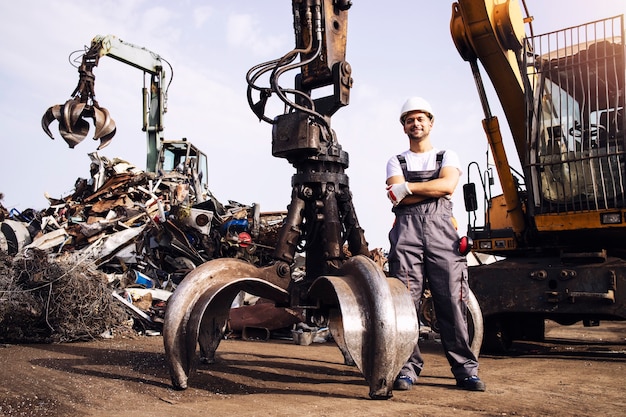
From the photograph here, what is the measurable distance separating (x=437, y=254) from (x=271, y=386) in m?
1.35

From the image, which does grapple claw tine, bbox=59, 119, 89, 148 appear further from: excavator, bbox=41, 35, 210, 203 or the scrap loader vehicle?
excavator, bbox=41, 35, 210, 203

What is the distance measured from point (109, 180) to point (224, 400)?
1031 centimetres

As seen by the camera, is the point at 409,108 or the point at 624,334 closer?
the point at 409,108

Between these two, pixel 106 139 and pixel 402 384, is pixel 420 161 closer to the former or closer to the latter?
pixel 402 384

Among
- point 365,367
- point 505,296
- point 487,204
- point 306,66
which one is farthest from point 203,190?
point 365,367

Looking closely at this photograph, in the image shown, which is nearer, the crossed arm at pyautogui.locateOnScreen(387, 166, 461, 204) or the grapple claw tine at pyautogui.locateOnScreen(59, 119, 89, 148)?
the crossed arm at pyautogui.locateOnScreen(387, 166, 461, 204)

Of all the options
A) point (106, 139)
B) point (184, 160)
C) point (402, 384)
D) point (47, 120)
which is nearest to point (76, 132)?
→ point (106, 139)

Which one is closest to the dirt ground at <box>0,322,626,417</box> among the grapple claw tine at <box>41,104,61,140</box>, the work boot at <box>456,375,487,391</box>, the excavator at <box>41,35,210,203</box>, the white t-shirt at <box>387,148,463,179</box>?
the work boot at <box>456,375,487,391</box>

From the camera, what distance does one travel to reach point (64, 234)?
34.4 ft

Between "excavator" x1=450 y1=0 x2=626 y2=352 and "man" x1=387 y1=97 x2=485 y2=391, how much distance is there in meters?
2.22

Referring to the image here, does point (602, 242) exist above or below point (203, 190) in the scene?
below

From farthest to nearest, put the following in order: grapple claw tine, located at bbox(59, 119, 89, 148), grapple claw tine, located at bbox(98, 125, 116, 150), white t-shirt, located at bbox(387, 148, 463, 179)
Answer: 1. grapple claw tine, located at bbox(98, 125, 116, 150)
2. grapple claw tine, located at bbox(59, 119, 89, 148)
3. white t-shirt, located at bbox(387, 148, 463, 179)

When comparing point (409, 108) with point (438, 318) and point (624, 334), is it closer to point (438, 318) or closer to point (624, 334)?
point (438, 318)

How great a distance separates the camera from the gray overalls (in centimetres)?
391
